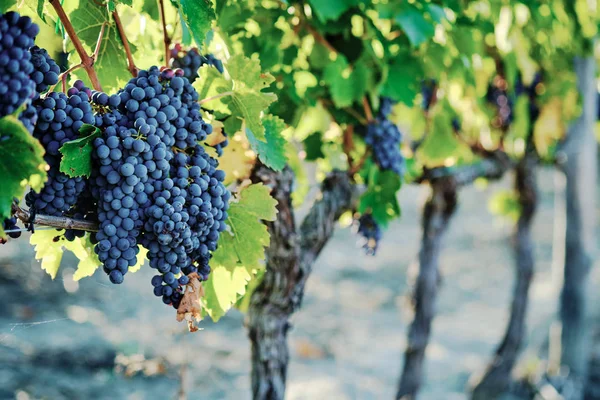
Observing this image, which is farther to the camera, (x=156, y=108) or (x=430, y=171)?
(x=430, y=171)

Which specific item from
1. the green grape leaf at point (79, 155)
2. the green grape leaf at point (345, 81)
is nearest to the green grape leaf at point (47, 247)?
the green grape leaf at point (79, 155)

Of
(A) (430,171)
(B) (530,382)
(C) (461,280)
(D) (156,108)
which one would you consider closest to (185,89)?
(D) (156,108)

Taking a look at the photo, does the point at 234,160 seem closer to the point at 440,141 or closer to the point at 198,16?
the point at 198,16

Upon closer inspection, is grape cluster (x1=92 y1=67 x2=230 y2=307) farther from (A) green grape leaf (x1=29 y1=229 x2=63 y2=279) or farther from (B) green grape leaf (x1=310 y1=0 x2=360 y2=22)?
(B) green grape leaf (x1=310 y1=0 x2=360 y2=22)

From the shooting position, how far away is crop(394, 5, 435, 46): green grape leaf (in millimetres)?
1706

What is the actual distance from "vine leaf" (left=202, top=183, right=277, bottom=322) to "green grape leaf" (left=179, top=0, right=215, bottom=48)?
1.06 feet

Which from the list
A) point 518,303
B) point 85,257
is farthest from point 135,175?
point 518,303

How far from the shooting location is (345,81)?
2002mm

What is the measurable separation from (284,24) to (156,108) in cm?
117

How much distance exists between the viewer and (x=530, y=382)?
14.4 feet

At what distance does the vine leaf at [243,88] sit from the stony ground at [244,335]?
2.30m

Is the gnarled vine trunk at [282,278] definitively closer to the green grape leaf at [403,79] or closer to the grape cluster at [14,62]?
the green grape leaf at [403,79]

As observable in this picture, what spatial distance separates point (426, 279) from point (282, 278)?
1.73 meters

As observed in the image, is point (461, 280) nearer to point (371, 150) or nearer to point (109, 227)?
point (371, 150)
